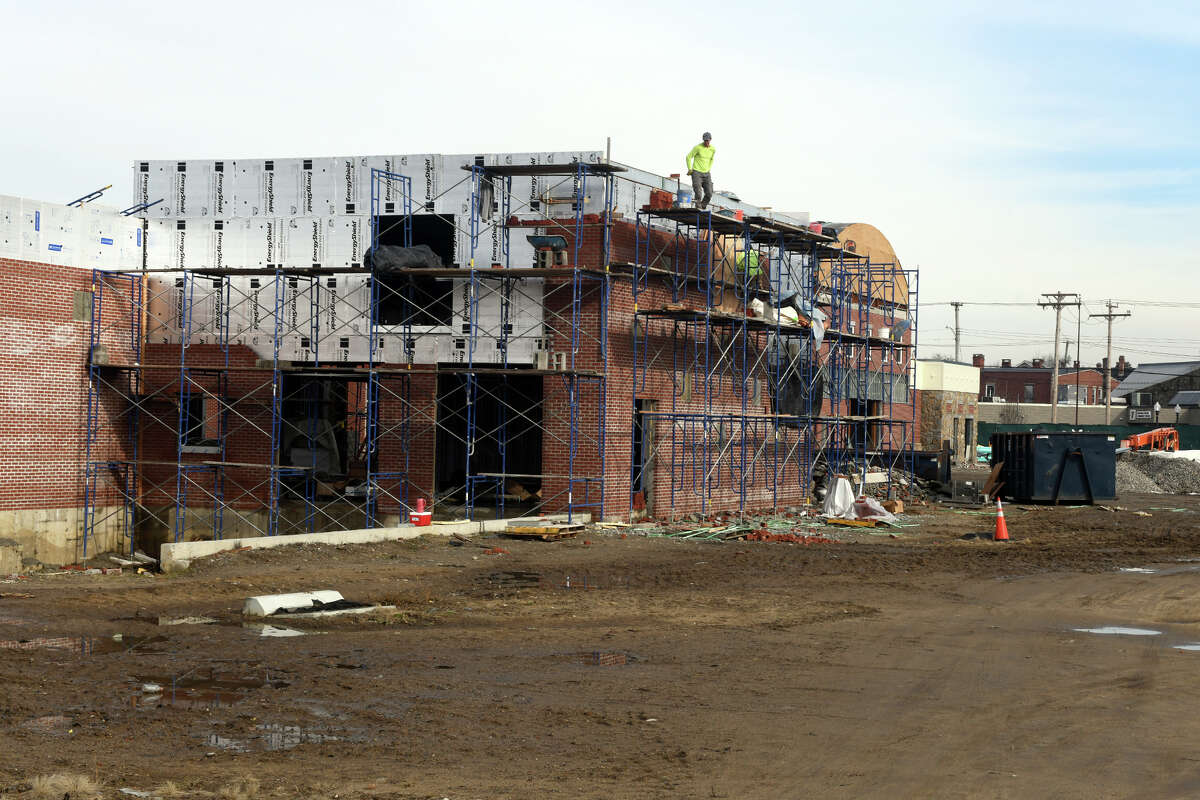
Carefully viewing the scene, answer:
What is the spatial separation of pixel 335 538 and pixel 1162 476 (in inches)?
1350

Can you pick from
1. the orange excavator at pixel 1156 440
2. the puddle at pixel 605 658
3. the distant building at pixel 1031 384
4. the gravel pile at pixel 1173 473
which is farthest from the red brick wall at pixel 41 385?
the distant building at pixel 1031 384

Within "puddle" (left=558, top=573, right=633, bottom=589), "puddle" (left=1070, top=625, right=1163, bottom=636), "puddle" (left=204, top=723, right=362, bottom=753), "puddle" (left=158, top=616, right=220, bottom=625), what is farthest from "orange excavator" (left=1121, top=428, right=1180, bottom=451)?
"puddle" (left=204, top=723, right=362, bottom=753)

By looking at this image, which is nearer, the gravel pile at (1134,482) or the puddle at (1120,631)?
the puddle at (1120,631)

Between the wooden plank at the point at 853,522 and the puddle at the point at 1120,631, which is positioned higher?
the wooden plank at the point at 853,522

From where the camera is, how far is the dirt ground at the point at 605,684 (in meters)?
8.24

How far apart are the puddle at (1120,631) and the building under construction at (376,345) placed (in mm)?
11829

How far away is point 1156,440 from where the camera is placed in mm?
51094

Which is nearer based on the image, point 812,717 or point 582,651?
point 812,717

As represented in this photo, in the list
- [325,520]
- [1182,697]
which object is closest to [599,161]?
[325,520]

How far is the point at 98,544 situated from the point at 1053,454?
2488cm

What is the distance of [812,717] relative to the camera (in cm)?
995

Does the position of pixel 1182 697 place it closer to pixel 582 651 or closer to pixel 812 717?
pixel 812 717

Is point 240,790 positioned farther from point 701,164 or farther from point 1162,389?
point 1162,389

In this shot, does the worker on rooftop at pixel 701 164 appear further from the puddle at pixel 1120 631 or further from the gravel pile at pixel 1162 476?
the gravel pile at pixel 1162 476
